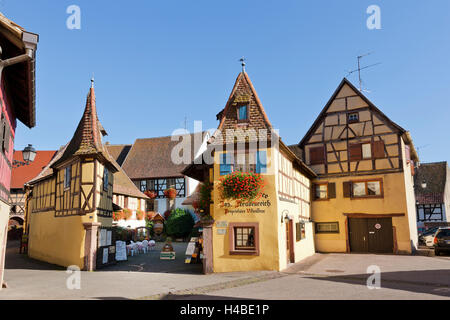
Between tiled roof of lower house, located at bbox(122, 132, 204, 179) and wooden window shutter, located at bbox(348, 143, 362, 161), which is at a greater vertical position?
tiled roof of lower house, located at bbox(122, 132, 204, 179)

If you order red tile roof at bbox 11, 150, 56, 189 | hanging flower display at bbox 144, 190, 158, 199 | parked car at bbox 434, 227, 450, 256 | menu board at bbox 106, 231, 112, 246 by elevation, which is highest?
red tile roof at bbox 11, 150, 56, 189

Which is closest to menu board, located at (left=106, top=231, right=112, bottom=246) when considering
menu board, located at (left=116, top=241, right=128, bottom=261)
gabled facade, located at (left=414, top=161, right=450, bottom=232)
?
menu board, located at (left=116, top=241, right=128, bottom=261)

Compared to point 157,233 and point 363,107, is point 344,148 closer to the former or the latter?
point 363,107

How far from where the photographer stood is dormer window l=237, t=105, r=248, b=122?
56.8 feet

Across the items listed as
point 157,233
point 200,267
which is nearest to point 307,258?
point 200,267

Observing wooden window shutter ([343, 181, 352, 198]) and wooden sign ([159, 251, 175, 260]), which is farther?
wooden window shutter ([343, 181, 352, 198])

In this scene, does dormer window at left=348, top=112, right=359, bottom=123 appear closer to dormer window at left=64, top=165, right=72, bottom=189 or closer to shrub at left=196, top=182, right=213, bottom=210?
shrub at left=196, top=182, right=213, bottom=210

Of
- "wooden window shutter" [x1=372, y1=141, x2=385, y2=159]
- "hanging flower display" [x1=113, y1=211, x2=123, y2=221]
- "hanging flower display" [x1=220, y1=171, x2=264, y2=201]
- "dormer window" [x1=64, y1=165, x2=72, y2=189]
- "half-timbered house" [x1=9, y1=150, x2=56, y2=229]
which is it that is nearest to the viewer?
"hanging flower display" [x1=220, y1=171, x2=264, y2=201]

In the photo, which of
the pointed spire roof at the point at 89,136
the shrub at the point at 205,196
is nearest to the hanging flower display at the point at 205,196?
the shrub at the point at 205,196

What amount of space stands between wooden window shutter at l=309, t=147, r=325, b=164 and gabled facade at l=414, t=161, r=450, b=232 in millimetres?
18060

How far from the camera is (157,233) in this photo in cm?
3966

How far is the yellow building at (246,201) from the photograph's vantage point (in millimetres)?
15578

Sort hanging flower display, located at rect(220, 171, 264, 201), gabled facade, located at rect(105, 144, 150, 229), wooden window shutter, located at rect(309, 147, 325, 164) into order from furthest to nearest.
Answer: gabled facade, located at rect(105, 144, 150, 229) → wooden window shutter, located at rect(309, 147, 325, 164) → hanging flower display, located at rect(220, 171, 264, 201)

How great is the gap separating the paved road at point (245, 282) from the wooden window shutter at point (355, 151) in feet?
25.3
